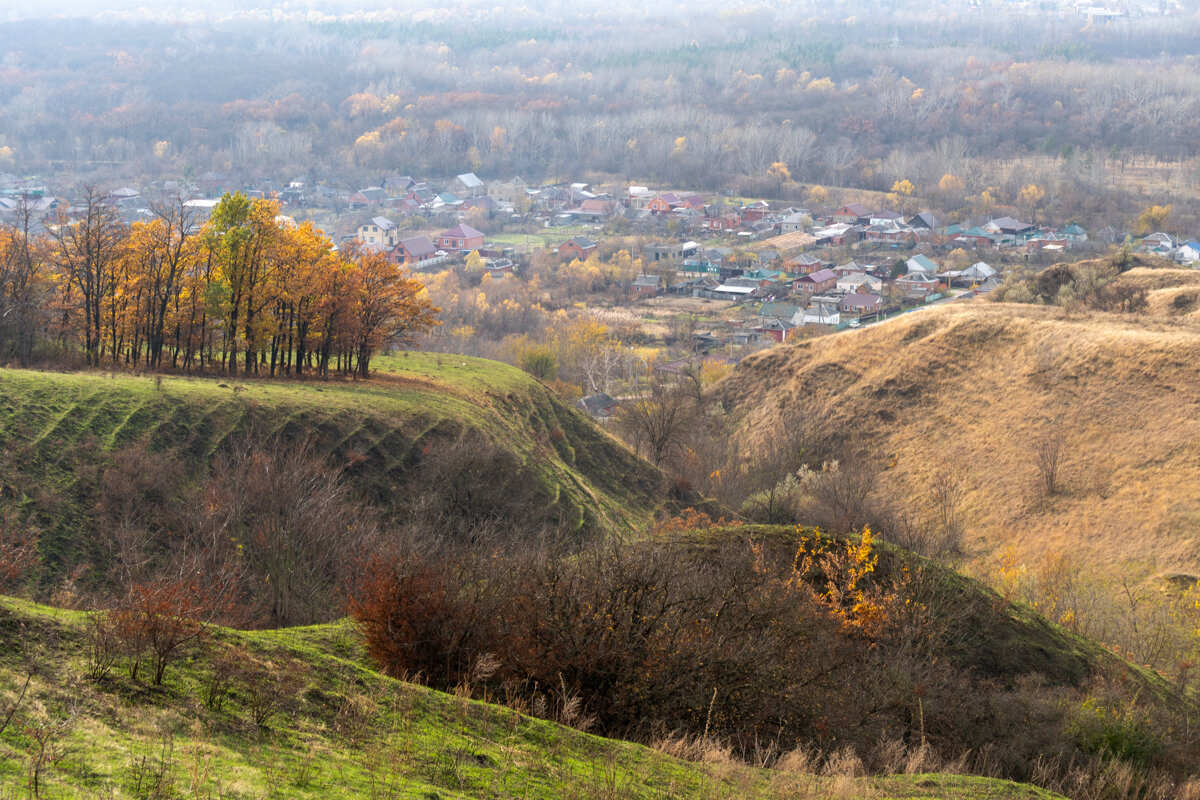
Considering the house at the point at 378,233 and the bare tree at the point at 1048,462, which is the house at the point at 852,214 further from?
the bare tree at the point at 1048,462

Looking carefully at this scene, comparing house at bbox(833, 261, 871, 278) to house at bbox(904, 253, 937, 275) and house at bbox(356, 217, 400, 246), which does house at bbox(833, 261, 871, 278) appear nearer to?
house at bbox(904, 253, 937, 275)

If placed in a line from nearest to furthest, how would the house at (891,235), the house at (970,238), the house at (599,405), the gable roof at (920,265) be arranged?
1. the house at (599,405)
2. the gable roof at (920,265)
3. the house at (970,238)
4. the house at (891,235)

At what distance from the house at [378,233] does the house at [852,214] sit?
70145 mm

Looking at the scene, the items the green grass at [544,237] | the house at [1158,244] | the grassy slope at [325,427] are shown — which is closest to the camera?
the grassy slope at [325,427]

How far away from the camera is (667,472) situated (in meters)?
45.6

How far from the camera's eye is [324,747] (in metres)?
8.82

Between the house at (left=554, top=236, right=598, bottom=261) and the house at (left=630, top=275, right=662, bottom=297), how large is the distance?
10890 millimetres

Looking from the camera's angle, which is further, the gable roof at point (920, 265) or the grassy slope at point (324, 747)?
the gable roof at point (920, 265)

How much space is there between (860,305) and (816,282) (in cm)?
1175

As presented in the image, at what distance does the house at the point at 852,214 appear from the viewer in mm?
142000

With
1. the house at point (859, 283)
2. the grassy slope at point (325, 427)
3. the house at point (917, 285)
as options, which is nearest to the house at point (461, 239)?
the house at point (859, 283)

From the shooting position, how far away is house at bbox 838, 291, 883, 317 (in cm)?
9762

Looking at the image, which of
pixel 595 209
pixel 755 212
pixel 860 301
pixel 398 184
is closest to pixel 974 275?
pixel 860 301

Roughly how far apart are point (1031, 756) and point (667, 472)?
30.9 metres
